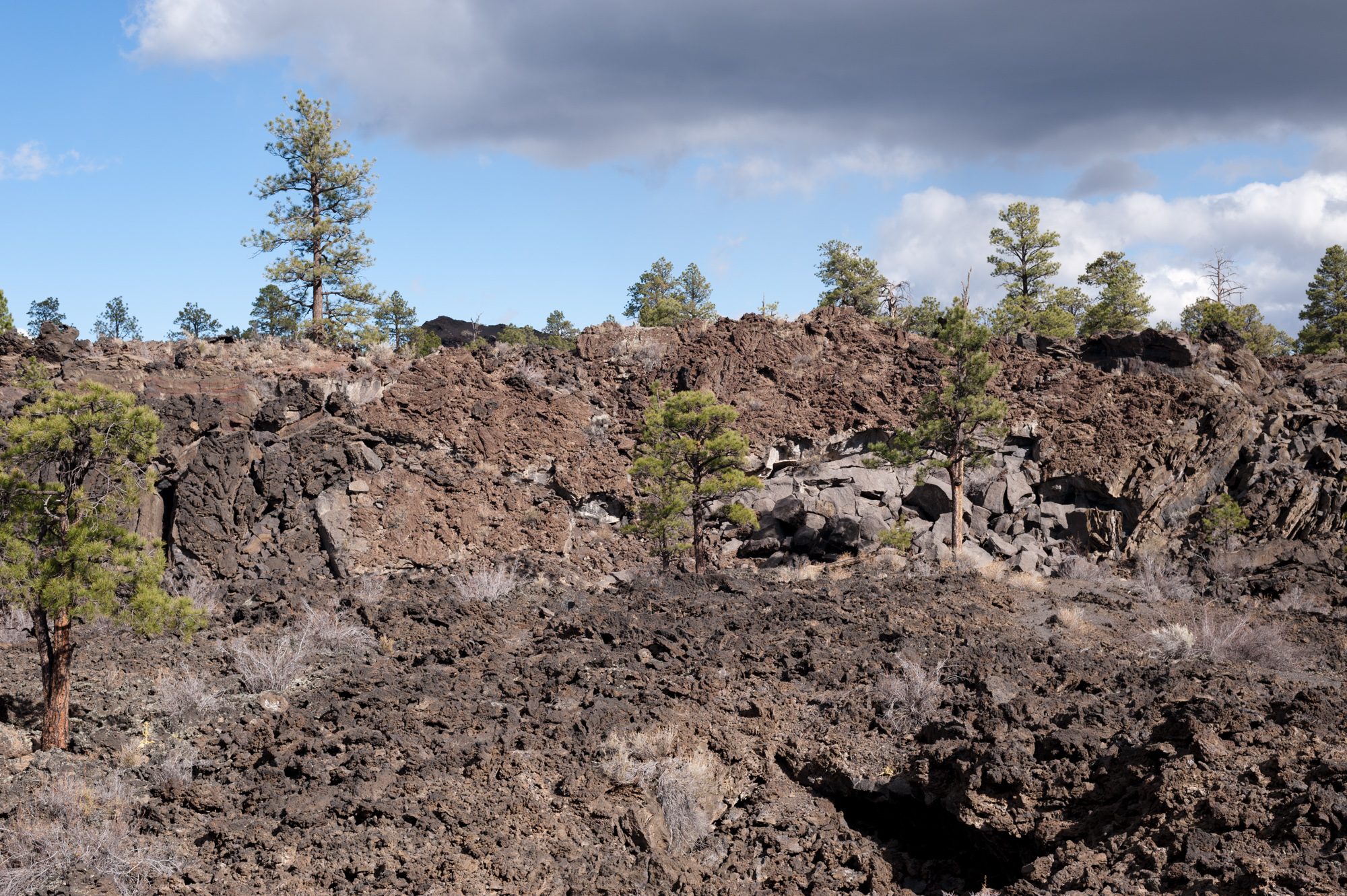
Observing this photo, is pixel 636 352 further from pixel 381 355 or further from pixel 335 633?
pixel 335 633

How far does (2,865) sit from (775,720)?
26.1 ft

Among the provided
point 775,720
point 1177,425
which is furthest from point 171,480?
point 1177,425

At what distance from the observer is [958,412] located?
2366 cm

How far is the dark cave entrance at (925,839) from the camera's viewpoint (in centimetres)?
899

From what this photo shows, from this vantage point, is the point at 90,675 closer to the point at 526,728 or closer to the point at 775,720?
the point at 526,728

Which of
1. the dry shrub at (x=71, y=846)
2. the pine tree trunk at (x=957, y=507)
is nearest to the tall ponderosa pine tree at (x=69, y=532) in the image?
the dry shrub at (x=71, y=846)

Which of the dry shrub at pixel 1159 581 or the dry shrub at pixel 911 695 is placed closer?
the dry shrub at pixel 911 695

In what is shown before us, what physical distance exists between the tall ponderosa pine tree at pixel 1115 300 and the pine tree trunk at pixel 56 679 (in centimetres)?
3897

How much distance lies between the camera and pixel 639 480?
25109 mm

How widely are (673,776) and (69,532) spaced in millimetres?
7219

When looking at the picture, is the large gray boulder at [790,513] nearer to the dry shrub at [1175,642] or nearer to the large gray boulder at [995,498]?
the large gray boulder at [995,498]

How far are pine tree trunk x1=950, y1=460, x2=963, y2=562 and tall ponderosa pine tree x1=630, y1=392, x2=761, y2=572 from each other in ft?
18.5

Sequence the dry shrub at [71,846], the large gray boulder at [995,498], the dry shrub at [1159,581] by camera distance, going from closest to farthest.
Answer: the dry shrub at [71,846], the dry shrub at [1159,581], the large gray boulder at [995,498]

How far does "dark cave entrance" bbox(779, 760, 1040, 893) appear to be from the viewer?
8.99 m
